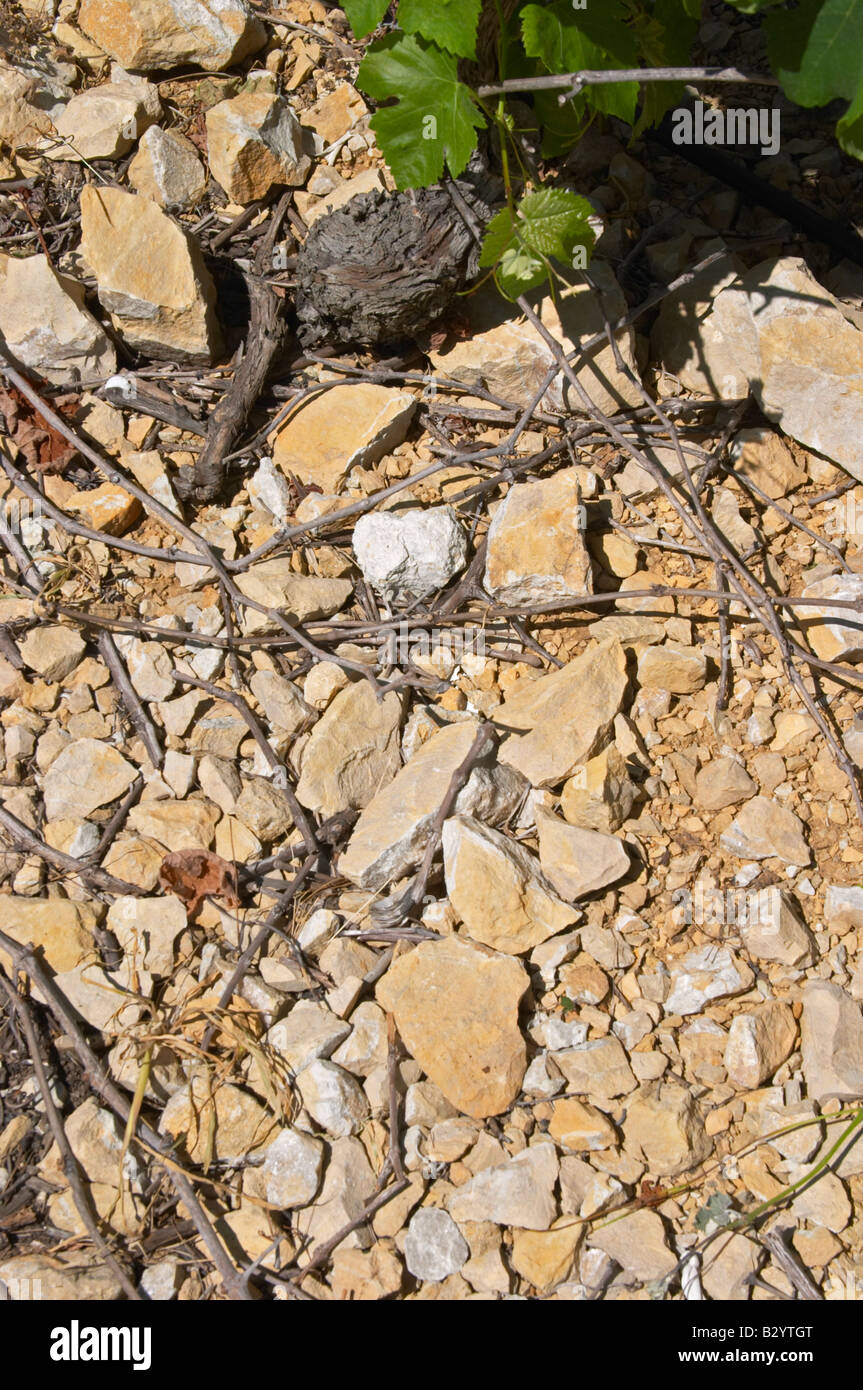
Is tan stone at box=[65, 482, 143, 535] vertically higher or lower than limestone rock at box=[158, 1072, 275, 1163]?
higher

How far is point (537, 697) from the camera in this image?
247 centimetres

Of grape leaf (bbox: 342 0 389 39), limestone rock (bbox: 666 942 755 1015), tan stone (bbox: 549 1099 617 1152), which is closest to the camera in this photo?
tan stone (bbox: 549 1099 617 1152)

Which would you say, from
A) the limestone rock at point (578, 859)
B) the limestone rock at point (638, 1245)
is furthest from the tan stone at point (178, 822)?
the limestone rock at point (638, 1245)

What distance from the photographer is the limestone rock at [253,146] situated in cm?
300

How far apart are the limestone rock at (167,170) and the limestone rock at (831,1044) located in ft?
9.62

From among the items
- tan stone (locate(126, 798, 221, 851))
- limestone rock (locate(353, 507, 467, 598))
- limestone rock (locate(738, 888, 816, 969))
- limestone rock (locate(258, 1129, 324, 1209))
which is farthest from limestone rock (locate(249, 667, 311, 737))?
limestone rock (locate(738, 888, 816, 969))

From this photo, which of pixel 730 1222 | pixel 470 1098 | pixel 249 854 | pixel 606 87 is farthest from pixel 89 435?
pixel 730 1222

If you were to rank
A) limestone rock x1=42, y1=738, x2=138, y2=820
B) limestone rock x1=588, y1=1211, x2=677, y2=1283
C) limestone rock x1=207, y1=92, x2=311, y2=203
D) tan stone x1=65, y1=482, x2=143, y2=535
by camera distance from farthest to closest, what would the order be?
limestone rock x1=207, y1=92, x2=311, y2=203 → tan stone x1=65, y1=482, x2=143, y2=535 → limestone rock x1=42, y1=738, x2=138, y2=820 → limestone rock x1=588, y1=1211, x2=677, y2=1283

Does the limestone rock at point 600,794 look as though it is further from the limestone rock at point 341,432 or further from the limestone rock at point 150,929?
the limestone rock at point 341,432

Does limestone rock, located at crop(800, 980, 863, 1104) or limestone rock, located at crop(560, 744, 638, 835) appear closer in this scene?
limestone rock, located at crop(800, 980, 863, 1104)

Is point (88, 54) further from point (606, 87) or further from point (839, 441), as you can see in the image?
point (839, 441)

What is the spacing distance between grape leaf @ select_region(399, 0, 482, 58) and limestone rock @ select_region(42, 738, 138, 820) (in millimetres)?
1851

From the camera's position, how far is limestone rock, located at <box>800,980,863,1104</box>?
82.0 inches

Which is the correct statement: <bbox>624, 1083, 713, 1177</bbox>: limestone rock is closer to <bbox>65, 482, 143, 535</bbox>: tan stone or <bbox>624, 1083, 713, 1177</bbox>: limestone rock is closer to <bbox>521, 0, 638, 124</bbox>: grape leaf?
<bbox>65, 482, 143, 535</bbox>: tan stone
